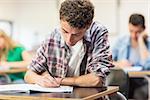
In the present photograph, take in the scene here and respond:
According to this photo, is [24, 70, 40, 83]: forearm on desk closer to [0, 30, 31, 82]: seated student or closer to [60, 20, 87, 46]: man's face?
[60, 20, 87, 46]: man's face

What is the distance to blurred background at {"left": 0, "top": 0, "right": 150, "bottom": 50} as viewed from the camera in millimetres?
6527

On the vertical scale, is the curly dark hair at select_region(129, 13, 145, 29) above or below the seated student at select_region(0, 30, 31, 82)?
above

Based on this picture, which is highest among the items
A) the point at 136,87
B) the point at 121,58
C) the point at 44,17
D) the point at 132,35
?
the point at 44,17

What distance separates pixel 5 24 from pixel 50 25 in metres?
0.95

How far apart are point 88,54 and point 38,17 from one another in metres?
5.29

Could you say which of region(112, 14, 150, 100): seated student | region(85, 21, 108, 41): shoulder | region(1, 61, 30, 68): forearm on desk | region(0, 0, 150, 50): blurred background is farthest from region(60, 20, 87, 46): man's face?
region(0, 0, 150, 50): blurred background

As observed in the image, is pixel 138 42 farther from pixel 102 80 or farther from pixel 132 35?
pixel 102 80

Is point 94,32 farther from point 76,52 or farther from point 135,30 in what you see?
point 135,30

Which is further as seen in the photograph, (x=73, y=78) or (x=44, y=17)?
(x=44, y=17)

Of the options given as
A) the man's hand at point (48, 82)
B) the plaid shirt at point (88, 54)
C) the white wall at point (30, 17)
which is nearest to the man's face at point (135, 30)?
the plaid shirt at point (88, 54)

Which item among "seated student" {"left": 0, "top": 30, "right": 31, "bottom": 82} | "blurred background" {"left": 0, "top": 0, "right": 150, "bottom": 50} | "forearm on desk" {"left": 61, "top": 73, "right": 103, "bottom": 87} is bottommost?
"forearm on desk" {"left": 61, "top": 73, "right": 103, "bottom": 87}

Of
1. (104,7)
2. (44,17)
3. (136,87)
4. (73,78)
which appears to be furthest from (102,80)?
(44,17)

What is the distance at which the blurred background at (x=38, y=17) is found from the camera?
6527 mm

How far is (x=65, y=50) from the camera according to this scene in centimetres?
203
